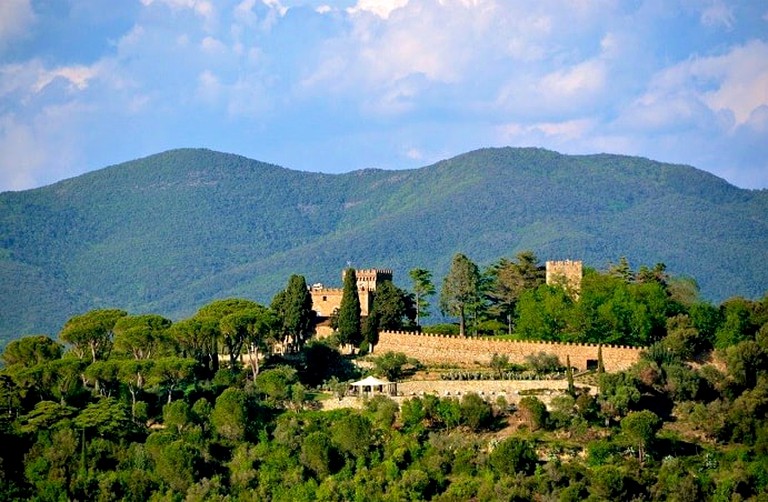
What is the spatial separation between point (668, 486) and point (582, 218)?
131 metres

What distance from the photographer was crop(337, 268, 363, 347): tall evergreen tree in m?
70.2

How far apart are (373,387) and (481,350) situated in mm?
7054

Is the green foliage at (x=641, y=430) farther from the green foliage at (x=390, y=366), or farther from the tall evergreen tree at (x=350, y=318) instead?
the tall evergreen tree at (x=350, y=318)

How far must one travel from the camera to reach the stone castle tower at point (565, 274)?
242 feet

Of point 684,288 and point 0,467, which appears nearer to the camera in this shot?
point 0,467

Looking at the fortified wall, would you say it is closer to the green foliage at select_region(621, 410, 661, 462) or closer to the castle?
the castle

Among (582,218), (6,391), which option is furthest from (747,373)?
(582,218)

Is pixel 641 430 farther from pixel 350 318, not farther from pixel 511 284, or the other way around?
pixel 511 284

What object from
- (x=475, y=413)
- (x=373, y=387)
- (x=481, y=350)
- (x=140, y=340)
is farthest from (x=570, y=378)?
(x=140, y=340)

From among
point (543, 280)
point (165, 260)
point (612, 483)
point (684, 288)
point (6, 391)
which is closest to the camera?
point (612, 483)

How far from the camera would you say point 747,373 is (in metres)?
61.5

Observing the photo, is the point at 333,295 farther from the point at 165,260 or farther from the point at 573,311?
the point at 165,260

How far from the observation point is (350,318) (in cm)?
7025

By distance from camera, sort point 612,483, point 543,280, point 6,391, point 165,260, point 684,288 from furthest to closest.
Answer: point 165,260 → point 684,288 → point 543,280 → point 6,391 → point 612,483
